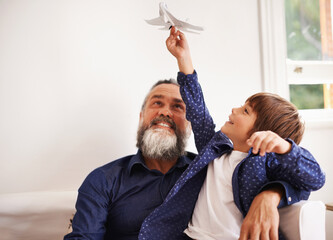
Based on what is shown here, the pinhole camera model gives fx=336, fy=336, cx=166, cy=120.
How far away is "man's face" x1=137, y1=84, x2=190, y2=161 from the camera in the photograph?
1.66m

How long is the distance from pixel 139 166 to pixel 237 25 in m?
1.25

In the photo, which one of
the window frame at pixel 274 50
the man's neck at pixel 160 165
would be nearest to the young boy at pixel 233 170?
the man's neck at pixel 160 165

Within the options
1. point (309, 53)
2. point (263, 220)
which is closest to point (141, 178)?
point (263, 220)

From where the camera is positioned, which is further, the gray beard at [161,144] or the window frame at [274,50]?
the window frame at [274,50]

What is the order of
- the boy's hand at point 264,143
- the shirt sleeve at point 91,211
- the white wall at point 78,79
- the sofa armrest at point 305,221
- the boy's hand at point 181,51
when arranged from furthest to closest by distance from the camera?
1. the white wall at point 78,79
2. the boy's hand at point 181,51
3. the shirt sleeve at point 91,211
4. the sofa armrest at point 305,221
5. the boy's hand at point 264,143

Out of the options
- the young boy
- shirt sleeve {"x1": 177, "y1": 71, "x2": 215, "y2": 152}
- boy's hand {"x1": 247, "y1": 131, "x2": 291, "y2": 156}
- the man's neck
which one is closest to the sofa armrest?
the young boy

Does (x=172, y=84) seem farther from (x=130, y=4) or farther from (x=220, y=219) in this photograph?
(x=220, y=219)

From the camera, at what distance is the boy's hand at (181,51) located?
1.54 metres

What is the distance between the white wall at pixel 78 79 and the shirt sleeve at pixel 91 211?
0.51 meters

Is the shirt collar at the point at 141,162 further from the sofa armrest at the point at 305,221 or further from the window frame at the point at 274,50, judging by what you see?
the window frame at the point at 274,50

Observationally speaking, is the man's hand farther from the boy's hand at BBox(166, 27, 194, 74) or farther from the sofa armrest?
the boy's hand at BBox(166, 27, 194, 74)

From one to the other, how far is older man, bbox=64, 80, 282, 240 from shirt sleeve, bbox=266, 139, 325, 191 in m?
0.62

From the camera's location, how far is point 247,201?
1229mm

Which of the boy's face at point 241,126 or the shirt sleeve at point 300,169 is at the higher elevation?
the boy's face at point 241,126
